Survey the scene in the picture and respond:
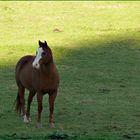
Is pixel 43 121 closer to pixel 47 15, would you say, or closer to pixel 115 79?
pixel 115 79

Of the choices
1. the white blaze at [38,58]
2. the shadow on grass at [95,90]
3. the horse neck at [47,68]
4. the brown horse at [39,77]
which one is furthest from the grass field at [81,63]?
the white blaze at [38,58]

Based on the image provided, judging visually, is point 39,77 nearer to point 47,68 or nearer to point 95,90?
point 47,68

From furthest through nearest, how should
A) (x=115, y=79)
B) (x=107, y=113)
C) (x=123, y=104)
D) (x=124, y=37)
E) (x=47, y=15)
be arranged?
(x=47, y=15)
(x=124, y=37)
(x=115, y=79)
(x=123, y=104)
(x=107, y=113)

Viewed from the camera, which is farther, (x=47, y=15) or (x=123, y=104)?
(x=47, y=15)

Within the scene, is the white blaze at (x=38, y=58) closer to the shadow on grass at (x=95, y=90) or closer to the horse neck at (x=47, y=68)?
the horse neck at (x=47, y=68)

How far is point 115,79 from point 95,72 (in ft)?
5.10

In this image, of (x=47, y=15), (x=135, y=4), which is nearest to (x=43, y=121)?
(x=47, y=15)

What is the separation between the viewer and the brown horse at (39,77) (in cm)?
1534

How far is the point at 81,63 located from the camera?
27.6 meters

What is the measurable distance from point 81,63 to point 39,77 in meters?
11.7

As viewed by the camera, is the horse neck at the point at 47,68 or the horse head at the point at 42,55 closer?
the horse head at the point at 42,55

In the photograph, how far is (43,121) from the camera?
54.9 ft

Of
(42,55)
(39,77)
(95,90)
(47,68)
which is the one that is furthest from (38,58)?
(95,90)

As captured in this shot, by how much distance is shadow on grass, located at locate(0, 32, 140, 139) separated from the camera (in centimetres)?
1616
